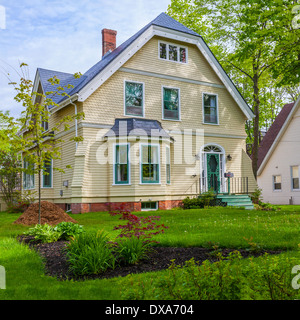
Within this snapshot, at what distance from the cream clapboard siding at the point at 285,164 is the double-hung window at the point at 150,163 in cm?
1182

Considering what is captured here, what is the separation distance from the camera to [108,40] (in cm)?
2395

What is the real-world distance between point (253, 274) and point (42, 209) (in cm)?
923

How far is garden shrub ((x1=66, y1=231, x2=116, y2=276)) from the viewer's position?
5.62m

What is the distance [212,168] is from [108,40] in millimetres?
10942

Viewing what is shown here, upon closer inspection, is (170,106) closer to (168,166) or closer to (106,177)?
(168,166)

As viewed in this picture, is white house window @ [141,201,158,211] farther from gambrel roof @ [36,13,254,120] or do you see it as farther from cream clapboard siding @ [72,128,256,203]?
gambrel roof @ [36,13,254,120]

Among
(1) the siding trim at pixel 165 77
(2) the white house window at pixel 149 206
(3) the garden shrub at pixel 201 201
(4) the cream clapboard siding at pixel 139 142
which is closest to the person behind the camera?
(4) the cream clapboard siding at pixel 139 142

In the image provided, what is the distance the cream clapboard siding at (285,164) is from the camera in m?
24.8

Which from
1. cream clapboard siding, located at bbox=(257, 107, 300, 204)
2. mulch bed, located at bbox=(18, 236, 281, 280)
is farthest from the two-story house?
mulch bed, located at bbox=(18, 236, 281, 280)
